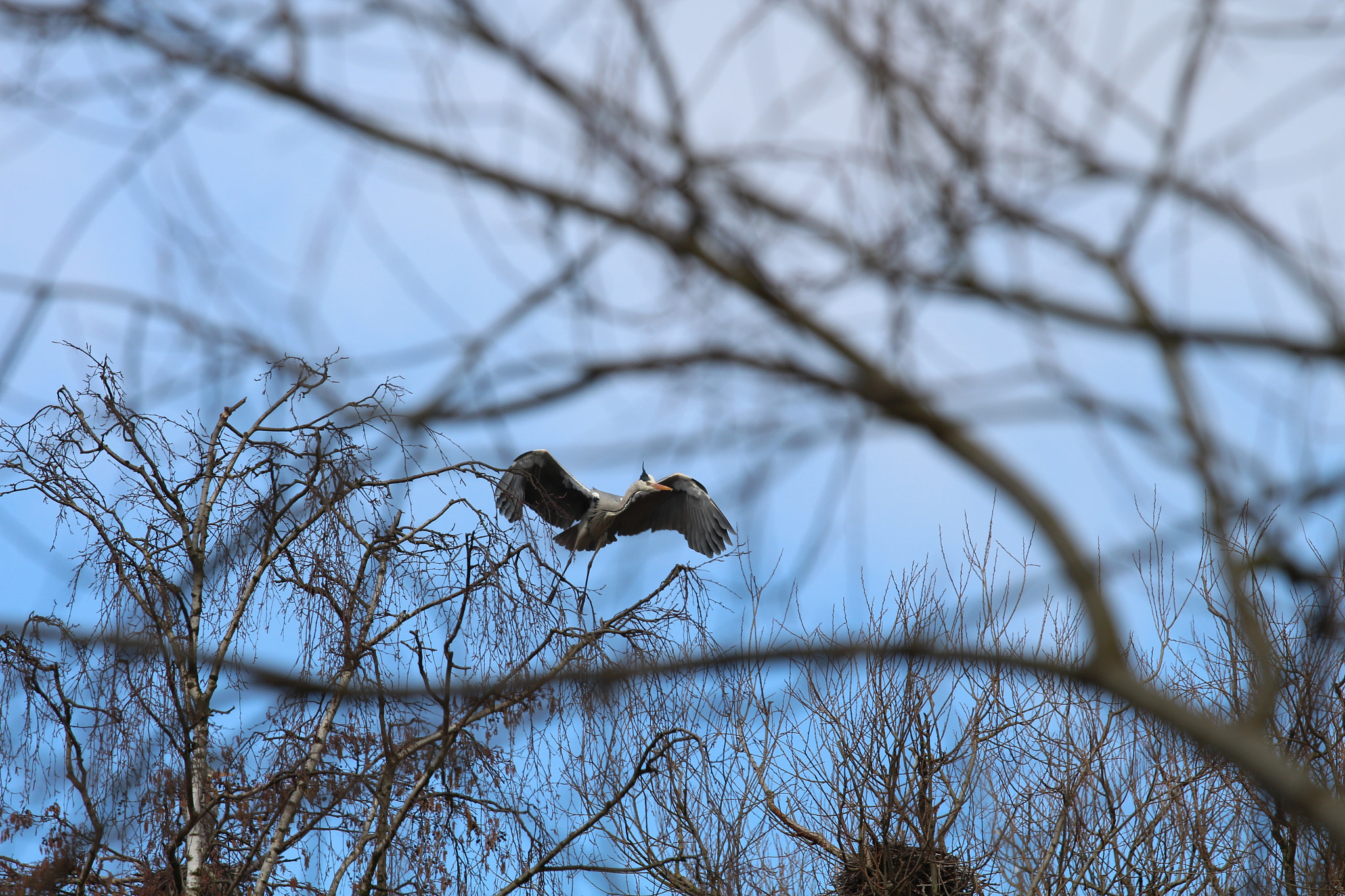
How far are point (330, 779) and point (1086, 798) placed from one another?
211 inches

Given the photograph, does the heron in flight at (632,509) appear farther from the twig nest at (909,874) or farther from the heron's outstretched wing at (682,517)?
Result: the twig nest at (909,874)

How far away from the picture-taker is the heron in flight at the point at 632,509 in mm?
11039

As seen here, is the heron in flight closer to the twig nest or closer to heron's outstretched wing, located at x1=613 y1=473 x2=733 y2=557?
heron's outstretched wing, located at x1=613 y1=473 x2=733 y2=557

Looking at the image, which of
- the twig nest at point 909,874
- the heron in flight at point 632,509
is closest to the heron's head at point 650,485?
the heron in flight at point 632,509

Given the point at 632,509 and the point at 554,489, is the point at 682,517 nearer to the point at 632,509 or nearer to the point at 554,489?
the point at 632,509

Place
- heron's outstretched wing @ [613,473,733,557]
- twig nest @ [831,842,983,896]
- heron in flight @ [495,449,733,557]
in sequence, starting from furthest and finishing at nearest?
heron's outstretched wing @ [613,473,733,557], heron in flight @ [495,449,733,557], twig nest @ [831,842,983,896]

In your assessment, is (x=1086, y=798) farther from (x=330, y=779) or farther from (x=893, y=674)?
(x=330, y=779)

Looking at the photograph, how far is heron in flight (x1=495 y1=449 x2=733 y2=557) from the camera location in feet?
36.2

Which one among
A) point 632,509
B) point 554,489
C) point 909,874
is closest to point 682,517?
point 632,509

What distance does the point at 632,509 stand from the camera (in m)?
11.9

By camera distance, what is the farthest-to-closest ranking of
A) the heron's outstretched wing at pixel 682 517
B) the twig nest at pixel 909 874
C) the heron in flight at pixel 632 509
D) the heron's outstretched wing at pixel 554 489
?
the heron's outstretched wing at pixel 682 517, the heron in flight at pixel 632 509, the heron's outstretched wing at pixel 554 489, the twig nest at pixel 909 874

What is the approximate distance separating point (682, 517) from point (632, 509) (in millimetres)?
605

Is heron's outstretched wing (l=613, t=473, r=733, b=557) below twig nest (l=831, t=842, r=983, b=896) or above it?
above

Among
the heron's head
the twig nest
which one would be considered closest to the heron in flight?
the heron's head
